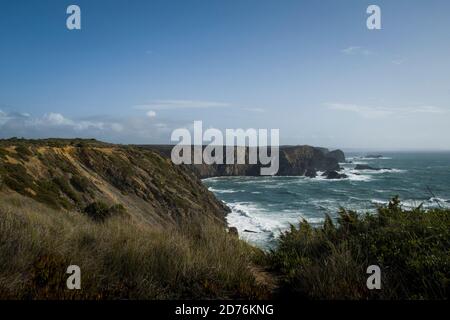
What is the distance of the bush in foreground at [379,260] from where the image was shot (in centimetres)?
427

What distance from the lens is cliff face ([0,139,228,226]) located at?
22953 millimetres

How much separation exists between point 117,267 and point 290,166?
4406 inches

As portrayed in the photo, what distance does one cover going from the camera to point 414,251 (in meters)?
4.97

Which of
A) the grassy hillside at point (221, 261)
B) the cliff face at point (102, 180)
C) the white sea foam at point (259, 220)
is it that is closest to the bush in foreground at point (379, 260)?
the grassy hillside at point (221, 261)

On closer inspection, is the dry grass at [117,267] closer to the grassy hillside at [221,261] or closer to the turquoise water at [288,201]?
the grassy hillside at [221,261]

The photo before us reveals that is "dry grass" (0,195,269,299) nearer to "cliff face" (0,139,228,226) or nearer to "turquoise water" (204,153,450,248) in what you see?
"cliff face" (0,139,228,226)

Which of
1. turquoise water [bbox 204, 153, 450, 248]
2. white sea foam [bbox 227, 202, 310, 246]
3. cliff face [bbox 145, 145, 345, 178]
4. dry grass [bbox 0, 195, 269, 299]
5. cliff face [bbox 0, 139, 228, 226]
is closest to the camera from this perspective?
dry grass [bbox 0, 195, 269, 299]

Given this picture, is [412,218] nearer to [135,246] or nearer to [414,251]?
[414,251]

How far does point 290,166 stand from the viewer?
114 meters

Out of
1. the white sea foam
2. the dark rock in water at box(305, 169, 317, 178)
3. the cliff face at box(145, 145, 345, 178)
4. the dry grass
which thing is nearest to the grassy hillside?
the dry grass

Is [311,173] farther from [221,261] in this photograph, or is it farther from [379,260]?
[221,261]

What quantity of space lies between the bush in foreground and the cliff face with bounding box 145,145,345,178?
3874 inches

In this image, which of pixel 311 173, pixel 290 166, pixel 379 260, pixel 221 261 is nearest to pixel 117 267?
pixel 221 261
